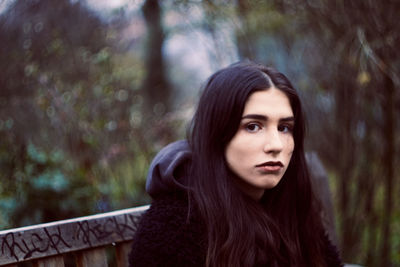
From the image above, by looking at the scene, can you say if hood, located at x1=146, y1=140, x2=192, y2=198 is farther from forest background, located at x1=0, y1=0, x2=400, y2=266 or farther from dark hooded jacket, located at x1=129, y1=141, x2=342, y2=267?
forest background, located at x1=0, y1=0, x2=400, y2=266

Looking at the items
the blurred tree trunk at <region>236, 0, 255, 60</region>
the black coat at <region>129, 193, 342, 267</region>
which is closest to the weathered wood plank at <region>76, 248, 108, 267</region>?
the black coat at <region>129, 193, 342, 267</region>

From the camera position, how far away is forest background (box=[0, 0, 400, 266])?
12.6 ft

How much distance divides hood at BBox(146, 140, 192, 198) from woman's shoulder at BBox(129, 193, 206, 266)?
0.06 m

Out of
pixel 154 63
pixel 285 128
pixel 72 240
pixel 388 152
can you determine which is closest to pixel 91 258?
pixel 72 240

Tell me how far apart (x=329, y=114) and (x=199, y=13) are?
1366 millimetres

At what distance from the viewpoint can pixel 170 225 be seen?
2.08 metres

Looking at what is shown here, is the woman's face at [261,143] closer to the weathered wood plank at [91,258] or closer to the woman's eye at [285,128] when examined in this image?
the woman's eye at [285,128]

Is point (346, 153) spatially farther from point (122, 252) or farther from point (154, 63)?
point (154, 63)

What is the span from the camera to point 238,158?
2.11 meters

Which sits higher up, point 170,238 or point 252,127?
point 252,127

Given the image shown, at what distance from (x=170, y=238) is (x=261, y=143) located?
457 millimetres

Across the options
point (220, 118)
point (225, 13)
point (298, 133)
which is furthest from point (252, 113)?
point (225, 13)

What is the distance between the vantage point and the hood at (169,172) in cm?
215

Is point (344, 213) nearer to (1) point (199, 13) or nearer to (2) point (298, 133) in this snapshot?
(1) point (199, 13)
